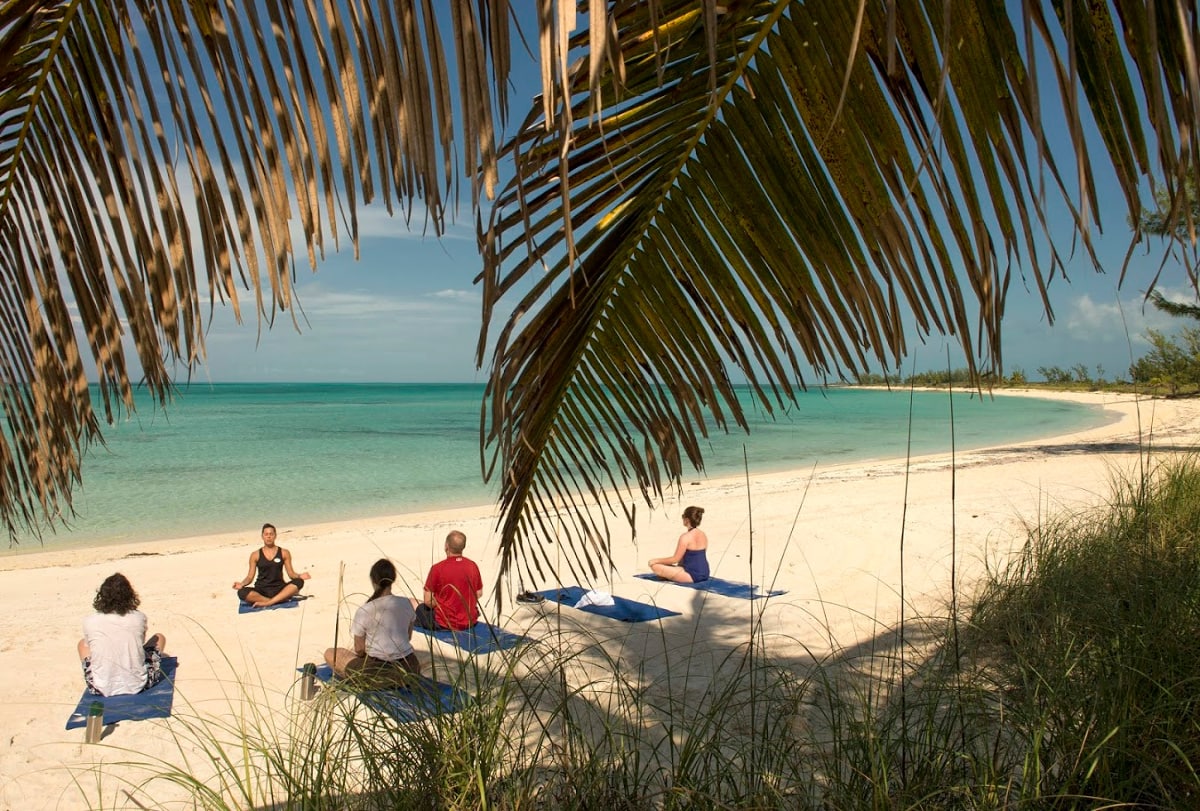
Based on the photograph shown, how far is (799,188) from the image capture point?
69.6 inches

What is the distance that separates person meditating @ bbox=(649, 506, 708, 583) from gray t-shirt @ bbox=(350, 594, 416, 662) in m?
3.50

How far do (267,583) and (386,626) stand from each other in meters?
3.28

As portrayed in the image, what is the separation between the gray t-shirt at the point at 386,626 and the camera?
5.18 m

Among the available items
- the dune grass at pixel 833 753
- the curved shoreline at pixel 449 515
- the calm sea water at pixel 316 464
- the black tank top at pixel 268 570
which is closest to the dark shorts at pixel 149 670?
the calm sea water at pixel 316 464

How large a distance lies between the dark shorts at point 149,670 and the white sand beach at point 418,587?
0.19 m

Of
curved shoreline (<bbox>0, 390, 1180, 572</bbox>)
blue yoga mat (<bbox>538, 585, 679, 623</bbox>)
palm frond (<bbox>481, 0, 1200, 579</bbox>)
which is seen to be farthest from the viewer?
curved shoreline (<bbox>0, 390, 1180, 572</bbox>)

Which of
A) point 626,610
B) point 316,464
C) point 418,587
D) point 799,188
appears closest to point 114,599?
point 418,587

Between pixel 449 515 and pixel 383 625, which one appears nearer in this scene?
pixel 383 625

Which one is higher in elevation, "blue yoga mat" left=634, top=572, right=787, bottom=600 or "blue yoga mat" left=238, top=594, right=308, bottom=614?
"blue yoga mat" left=634, top=572, right=787, bottom=600

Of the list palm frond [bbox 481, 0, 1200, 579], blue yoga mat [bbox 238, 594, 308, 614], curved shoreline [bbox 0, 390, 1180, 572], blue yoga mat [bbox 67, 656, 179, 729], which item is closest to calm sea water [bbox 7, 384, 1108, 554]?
curved shoreline [bbox 0, 390, 1180, 572]

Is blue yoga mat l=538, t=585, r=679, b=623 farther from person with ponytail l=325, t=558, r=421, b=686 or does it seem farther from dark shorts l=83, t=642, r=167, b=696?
dark shorts l=83, t=642, r=167, b=696

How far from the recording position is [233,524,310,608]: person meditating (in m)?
7.88

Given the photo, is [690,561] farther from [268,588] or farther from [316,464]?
[316,464]

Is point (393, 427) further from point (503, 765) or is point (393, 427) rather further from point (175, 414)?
point (503, 765)
